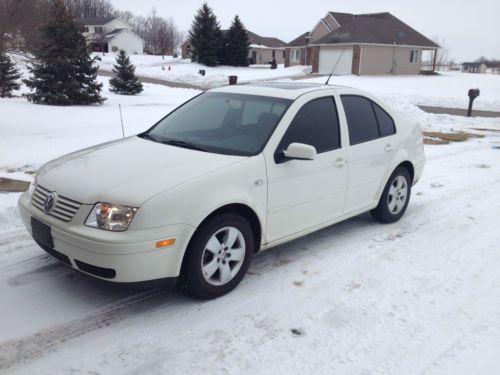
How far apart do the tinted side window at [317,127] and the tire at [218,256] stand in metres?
0.89

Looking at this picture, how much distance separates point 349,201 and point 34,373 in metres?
3.41

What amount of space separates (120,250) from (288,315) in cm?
139

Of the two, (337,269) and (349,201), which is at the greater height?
(349,201)

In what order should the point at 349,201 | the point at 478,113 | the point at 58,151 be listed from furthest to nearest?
the point at 478,113
the point at 58,151
the point at 349,201

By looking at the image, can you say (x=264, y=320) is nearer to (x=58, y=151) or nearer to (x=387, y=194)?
(x=387, y=194)

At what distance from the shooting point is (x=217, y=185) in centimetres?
377

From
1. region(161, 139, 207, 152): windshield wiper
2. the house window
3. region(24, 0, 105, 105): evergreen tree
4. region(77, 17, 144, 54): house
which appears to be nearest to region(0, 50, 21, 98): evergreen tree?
region(24, 0, 105, 105): evergreen tree

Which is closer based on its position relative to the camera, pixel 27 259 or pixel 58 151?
pixel 27 259

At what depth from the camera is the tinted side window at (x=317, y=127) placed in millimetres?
4473

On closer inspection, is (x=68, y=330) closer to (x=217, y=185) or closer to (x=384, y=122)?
(x=217, y=185)

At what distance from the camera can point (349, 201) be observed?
5156 mm

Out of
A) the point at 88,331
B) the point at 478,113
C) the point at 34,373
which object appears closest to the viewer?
the point at 34,373

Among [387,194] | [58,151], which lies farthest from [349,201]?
[58,151]

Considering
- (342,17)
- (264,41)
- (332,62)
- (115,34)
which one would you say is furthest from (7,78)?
(115,34)
